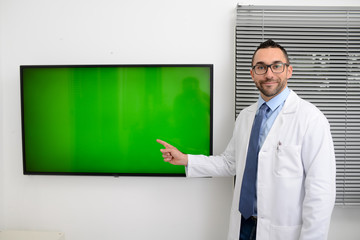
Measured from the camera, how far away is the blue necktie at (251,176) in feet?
5.24

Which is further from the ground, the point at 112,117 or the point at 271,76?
the point at 271,76

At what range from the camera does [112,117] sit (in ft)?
6.90

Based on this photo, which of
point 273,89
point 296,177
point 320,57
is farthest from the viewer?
point 320,57

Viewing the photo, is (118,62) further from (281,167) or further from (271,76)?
(281,167)

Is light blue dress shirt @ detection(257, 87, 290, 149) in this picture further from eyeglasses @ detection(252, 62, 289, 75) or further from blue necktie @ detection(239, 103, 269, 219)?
eyeglasses @ detection(252, 62, 289, 75)

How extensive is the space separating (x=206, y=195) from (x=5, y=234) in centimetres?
181

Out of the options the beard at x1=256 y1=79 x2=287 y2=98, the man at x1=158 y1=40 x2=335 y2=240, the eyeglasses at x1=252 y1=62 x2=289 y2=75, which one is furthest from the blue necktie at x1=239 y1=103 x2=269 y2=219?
the eyeglasses at x1=252 y1=62 x2=289 y2=75

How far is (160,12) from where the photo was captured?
7.02 feet

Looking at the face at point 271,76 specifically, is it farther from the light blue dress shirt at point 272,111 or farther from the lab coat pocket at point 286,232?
the lab coat pocket at point 286,232

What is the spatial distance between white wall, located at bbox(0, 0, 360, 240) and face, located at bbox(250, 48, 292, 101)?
0.54 meters

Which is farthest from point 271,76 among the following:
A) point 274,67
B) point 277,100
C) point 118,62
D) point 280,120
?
point 118,62

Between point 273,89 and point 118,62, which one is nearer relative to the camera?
point 273,89

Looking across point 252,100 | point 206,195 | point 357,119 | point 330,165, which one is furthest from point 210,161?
point 357,119

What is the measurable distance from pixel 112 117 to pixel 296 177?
4.89ft
